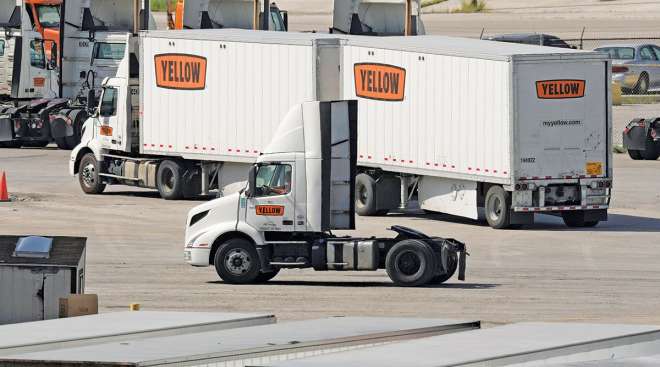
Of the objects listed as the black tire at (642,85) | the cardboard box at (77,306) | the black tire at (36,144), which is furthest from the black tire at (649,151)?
the cardboard box at (77,306)

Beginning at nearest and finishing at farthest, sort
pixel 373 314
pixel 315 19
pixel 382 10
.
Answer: pixel 373 314, pixel 382 10, pixel 315 19

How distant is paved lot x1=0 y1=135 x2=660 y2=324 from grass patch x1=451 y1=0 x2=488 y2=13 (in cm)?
4450

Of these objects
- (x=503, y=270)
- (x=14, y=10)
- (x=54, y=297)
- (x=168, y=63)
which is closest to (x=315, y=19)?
(x=14, y=10)

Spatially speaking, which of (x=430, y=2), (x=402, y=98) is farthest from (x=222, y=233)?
(x=430, y=2)

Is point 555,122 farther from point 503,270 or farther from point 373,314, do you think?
point 373,314

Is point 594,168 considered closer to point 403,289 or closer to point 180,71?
point 403,289

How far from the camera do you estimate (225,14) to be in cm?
4822

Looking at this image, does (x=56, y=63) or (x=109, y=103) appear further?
(x=56, y=63)

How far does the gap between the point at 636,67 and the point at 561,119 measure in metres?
24.8

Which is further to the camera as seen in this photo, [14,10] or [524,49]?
[14,10]

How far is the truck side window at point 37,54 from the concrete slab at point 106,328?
35673 mm

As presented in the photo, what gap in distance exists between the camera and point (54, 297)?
1677cm

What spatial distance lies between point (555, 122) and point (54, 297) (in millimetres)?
15607

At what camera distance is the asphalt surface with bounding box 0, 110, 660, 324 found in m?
21.8
